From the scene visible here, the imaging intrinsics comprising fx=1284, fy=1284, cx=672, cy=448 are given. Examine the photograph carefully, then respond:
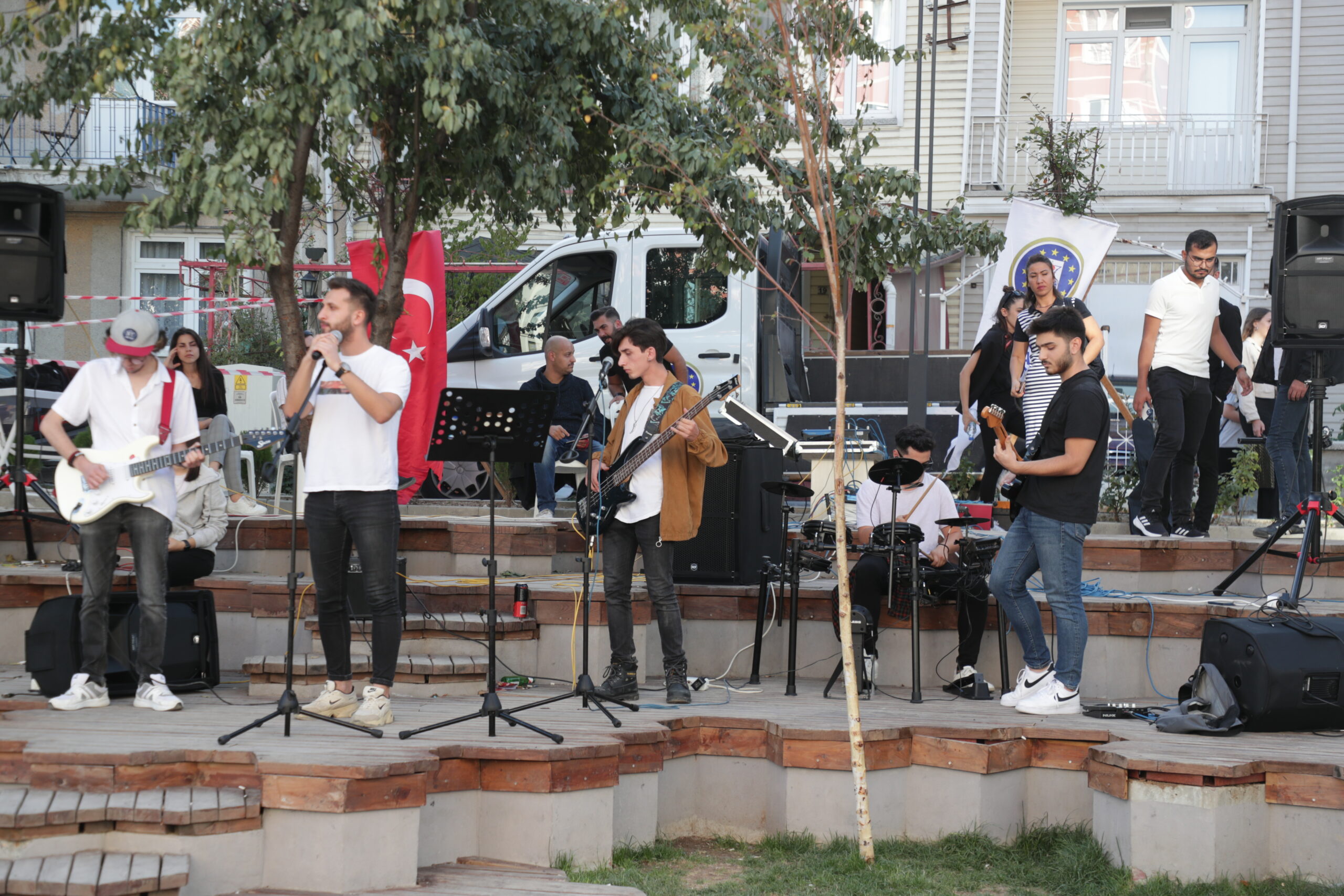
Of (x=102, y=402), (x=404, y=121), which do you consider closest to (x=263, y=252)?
(x=102, y=402)

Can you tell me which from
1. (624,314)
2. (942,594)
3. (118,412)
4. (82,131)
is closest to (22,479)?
(118,412)

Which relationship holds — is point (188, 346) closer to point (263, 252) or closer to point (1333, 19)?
point (263, 252)

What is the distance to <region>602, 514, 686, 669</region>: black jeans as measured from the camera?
19.9 ft

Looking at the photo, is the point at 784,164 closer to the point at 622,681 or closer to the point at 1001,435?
the point at 1001,435

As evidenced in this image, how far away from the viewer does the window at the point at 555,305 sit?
32.9 ft

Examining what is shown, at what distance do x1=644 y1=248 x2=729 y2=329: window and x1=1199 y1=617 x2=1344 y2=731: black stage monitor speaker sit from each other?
522 cm

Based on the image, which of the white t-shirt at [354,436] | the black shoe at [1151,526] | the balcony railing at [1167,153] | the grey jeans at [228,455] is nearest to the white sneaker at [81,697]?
the white t-shirt at [354,436]

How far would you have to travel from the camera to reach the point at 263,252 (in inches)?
231

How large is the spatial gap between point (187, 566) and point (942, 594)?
3857mm

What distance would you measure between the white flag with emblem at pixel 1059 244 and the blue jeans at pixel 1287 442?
1.95 metres

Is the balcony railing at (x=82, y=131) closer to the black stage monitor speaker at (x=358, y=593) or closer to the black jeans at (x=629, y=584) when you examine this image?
the black stage monitor speaker at (x=358, y=593)

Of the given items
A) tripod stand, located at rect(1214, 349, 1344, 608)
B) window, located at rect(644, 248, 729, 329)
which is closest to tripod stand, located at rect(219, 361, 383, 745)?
tripod stand, located at rect(1214, 349, 1344, 608)

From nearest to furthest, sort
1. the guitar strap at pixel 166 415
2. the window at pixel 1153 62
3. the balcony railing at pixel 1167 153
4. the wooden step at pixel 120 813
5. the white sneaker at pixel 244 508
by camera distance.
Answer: the wooden step at pixel 120 813, the guitar strap at pixel 166 415, the white sneaker at pixel 244 508, the balcony railing at pixel 1167 153, the window at pixel 1153 62

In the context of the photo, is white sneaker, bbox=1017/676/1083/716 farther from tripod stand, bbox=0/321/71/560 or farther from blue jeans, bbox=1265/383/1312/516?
tripod stand, bbox=0/321/71/560
